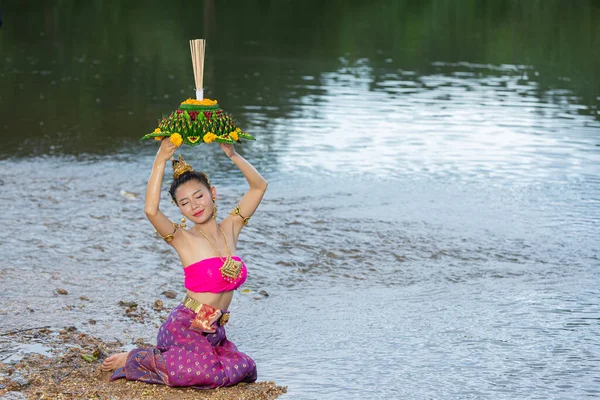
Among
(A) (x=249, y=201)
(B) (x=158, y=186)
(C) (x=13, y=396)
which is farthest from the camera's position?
(A) (x=249, y=201)

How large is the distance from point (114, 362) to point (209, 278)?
2.05 ft

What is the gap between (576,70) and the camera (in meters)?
19.4

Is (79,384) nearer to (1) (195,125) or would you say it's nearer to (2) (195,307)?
(2) (195,307)

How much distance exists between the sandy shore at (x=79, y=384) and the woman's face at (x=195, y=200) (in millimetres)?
830

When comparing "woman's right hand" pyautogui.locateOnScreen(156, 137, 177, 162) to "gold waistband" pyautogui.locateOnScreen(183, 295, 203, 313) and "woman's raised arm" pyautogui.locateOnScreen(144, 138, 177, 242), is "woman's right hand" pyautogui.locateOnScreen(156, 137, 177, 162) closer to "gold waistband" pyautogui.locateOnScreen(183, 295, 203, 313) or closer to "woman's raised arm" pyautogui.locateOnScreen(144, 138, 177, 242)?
"woman's raised arm" pyautogui.locateOnScreen(144, 138, 177, 242)

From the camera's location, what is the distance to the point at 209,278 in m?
4.82

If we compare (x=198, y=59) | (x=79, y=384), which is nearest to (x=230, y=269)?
(x=79, y=384)

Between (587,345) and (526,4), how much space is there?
1238 inches

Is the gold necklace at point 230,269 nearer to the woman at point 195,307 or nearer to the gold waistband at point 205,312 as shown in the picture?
the woman at point 195,307

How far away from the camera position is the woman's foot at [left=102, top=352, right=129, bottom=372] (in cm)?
488

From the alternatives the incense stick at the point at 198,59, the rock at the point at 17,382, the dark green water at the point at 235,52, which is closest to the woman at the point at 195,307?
the incense stick at the point at 198,59

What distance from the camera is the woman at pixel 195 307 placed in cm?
473

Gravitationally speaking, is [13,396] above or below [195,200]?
below

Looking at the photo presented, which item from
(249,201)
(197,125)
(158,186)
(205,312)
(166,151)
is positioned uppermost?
(197,125)
